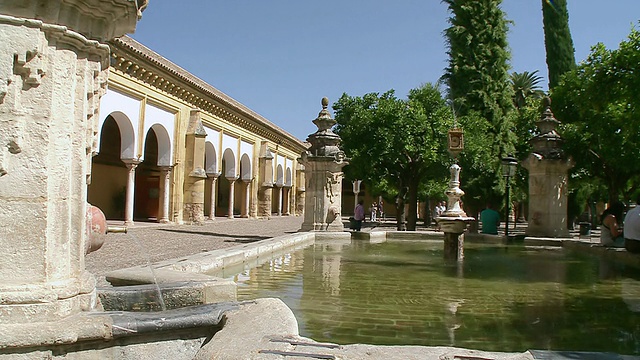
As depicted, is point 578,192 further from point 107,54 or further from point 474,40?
point 107,54

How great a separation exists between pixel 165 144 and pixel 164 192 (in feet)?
7.11

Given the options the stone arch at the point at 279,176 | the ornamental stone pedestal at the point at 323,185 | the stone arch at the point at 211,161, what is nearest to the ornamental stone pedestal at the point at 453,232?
the ornamental stone pedestal at the point at 323,185

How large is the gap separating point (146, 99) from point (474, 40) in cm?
1876

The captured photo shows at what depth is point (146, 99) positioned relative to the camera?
22.0 meters

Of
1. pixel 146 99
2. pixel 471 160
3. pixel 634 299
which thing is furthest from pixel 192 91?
pixel 634 299

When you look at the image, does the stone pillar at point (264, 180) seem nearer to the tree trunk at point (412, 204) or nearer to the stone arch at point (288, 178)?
the stone arch at point (288, 178)

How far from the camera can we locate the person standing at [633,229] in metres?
8.77

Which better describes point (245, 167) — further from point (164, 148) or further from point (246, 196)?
point (164, 148)

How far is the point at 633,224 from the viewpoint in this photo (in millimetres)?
8859

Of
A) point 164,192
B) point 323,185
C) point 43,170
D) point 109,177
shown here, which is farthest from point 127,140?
point 43,170

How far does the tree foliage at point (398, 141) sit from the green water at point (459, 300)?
10573mm

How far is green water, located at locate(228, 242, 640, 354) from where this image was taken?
13.8 feet

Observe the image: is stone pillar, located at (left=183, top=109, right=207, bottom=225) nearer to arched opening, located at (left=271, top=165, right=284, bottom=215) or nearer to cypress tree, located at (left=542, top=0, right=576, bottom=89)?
arched opening, located at (left=271, top=165, right=284, bottom=215)

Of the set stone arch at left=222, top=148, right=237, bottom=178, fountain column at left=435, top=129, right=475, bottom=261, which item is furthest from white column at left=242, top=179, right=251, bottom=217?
fountain column at left=435, top=129, right=475, bottom=261
